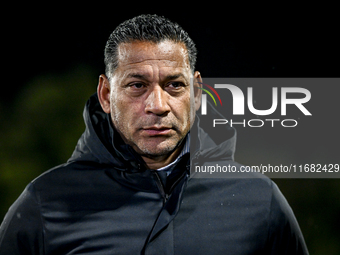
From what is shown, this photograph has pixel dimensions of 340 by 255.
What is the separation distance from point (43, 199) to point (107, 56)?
23.1 inches

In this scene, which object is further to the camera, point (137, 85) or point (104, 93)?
point (104, 93)

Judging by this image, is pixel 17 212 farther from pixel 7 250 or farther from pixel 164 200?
pixel 164 200

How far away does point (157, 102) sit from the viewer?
1622mm

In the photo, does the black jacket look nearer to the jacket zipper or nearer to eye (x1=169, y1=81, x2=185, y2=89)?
the jacket zipper

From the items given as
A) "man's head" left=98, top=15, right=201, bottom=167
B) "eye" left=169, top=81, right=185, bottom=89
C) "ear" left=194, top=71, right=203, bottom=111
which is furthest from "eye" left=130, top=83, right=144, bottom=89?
"ear" left=194, top=71, right=203, bottom=111

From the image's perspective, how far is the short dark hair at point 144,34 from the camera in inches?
65.6

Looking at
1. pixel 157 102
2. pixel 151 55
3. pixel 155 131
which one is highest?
pixel 151 55

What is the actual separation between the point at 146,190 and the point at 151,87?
1.22 feet

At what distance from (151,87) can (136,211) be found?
0.44 m

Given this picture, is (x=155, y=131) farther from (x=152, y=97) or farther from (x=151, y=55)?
(x=151, y=55)

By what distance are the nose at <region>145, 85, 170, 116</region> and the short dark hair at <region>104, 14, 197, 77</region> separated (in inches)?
7.3

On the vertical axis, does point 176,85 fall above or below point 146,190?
above

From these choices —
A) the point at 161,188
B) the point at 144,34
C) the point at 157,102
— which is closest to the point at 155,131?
the point at 157,102

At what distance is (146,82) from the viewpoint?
1.66 m
